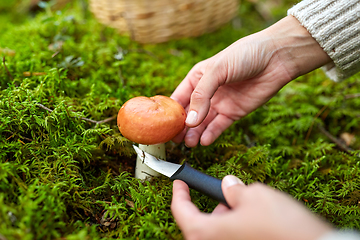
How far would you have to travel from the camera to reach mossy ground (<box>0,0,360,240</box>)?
4.81ft

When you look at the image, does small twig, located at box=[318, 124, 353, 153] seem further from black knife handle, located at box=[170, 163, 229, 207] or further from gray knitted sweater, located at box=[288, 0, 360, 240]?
black knife handle, located at box=[170, 163, 229, 207]

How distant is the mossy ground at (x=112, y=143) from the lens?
147cm

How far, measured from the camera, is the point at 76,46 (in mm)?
2875

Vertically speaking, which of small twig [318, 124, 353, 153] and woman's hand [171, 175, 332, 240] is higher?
woman's hand [171, 175, 332, 240]

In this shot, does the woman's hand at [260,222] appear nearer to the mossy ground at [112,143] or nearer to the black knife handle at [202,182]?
the black knife handle at [202,182]

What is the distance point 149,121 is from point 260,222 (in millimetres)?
839

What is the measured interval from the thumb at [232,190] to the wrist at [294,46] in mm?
1232

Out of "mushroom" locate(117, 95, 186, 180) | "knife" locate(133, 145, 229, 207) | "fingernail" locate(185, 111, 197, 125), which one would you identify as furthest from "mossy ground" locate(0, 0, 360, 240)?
"fingernail" locate(185, 111, 197, 125)

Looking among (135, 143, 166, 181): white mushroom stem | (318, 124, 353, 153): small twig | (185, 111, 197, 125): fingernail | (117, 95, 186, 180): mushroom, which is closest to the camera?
(117, 95, 186, 180): mushroom

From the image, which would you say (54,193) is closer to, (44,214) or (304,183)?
(44,214)

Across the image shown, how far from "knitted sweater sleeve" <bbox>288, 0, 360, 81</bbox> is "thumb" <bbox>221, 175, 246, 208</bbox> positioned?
1420 millimetres

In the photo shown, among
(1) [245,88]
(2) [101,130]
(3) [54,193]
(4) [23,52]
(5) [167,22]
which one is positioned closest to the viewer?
(3) [54,193]

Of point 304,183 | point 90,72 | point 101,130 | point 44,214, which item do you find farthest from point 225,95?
point 44,214

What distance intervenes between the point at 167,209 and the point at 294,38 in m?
1.70
